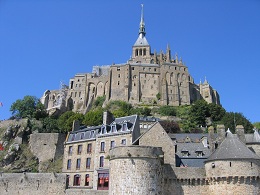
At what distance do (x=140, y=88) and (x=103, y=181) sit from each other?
5279cm

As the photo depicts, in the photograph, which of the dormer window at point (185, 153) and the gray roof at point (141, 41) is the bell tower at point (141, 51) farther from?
the dormer window at point (185, 153)

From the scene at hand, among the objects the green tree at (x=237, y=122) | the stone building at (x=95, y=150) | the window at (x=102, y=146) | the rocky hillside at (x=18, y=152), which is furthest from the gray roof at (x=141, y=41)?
the window at (x=102, y=146)

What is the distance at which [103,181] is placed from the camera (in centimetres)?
3069

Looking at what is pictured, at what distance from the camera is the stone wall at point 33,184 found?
98.7 ft

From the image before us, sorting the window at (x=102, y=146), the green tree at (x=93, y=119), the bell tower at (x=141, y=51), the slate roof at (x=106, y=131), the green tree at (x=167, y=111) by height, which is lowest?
the window at (x=102, y=146)

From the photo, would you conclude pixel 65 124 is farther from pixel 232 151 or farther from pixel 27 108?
pixel 232 151

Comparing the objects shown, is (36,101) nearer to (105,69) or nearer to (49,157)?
(49,157)

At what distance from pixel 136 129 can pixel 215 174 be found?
11.6m

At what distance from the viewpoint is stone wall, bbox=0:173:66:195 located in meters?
30.1

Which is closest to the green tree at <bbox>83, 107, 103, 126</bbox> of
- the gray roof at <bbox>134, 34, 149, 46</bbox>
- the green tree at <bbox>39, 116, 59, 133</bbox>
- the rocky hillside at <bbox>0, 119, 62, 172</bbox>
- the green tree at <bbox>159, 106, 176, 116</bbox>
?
the green tree at <bbox>39, 116, 59, 133</bbox>

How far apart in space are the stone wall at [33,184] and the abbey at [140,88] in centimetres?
4458

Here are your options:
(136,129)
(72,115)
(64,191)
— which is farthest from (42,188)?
(72,115)

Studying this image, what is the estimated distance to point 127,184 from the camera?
72.4ft

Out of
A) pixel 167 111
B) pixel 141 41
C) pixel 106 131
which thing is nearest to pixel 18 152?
pixel 106 131
